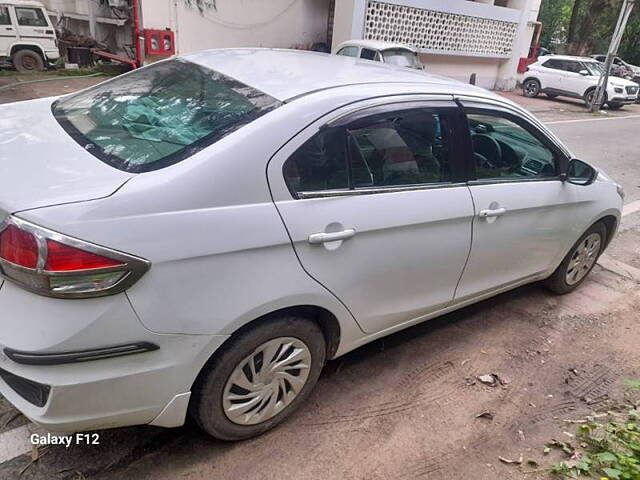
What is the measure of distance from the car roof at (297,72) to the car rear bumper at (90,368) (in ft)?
3.83

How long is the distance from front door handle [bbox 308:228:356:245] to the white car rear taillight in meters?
0.70

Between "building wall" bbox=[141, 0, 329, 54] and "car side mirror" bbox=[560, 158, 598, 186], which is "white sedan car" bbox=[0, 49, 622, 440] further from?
"building wall" bbox=[141, 0, 329, 54]

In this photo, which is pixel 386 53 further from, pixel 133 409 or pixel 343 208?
pixel 133 409

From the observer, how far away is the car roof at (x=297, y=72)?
2416mm

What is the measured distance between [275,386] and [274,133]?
1.15 meters

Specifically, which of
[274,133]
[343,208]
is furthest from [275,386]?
[274,133]

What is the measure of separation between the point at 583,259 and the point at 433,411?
2.14 metres

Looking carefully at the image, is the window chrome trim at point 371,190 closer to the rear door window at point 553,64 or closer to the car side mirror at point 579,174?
the car side mirror at point 579,174

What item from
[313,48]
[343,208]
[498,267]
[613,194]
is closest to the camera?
[343,208]

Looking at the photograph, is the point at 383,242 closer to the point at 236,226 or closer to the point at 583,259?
the point at 236,226

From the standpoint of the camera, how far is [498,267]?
317 centimetres

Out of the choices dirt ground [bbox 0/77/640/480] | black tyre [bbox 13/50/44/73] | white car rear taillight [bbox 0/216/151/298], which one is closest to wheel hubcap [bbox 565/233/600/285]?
dirt ground [bbox 0/77/640/480]

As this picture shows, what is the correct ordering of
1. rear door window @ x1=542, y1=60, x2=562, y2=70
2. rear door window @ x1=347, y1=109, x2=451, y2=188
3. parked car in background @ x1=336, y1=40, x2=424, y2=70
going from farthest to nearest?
rear door window @ x1=542, y1=60, x2=562, y2=70 < parked car in background @ x1=336, y1=40, x2=424, y2=70 < rear door window @ x1=347, y1=109, x2=451, y2=188

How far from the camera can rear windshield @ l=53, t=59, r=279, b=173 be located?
6.84 ft
